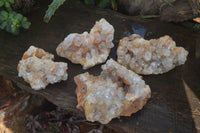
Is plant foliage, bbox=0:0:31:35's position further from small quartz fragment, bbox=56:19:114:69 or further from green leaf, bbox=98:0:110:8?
green leaf, bbox=98:0:110:8

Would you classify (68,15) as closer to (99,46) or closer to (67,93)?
(99,46)

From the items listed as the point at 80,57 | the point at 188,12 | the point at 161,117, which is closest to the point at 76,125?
the point at 80,57

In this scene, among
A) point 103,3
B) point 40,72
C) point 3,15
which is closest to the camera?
point 40,72

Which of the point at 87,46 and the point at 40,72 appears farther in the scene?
the point at 87,46

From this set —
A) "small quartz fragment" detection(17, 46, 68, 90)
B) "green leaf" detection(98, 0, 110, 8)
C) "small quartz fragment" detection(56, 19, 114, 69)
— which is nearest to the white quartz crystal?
"small quartz fragment" detection(56, 19, 114, 69)

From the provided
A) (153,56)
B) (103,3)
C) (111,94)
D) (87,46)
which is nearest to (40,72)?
(87,46)

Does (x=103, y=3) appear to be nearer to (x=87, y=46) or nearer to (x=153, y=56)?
(x=87, y=46)

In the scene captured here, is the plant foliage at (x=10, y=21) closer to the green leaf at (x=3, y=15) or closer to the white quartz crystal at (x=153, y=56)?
the green leaf at (x=3, y=15)
